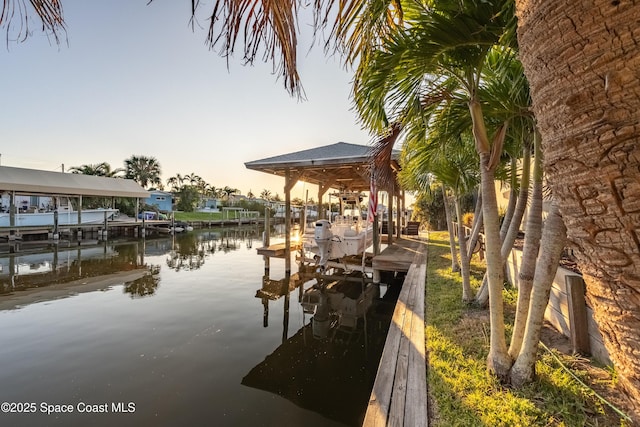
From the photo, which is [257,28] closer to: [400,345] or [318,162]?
[400,345]

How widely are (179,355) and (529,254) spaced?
488 centimetres

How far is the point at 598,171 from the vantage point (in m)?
0.76

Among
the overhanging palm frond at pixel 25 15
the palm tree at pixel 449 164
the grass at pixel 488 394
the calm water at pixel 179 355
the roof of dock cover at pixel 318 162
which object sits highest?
the roof of dock cover at pixel 318 162

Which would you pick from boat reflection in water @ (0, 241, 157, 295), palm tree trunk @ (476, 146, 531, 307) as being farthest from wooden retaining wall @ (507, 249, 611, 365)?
boat reflection in water @ (0, 241, 157, 295)

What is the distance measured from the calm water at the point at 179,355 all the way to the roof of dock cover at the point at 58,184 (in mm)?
12596

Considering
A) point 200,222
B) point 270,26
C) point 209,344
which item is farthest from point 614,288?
point 200,222

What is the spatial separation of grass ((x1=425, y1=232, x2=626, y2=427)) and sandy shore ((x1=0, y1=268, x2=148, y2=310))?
8.87m

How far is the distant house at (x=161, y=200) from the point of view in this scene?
4108 centimetres

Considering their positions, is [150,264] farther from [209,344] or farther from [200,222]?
[200,222]

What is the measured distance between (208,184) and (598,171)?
62070 mm

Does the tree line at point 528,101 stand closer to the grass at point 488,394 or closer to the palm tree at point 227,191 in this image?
the grass at point 488,394

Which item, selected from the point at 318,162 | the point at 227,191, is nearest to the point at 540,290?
the point at 318,162

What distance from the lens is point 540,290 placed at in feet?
7.27

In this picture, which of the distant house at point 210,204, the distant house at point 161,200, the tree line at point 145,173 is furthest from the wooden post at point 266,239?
the distant house at point 210,204
